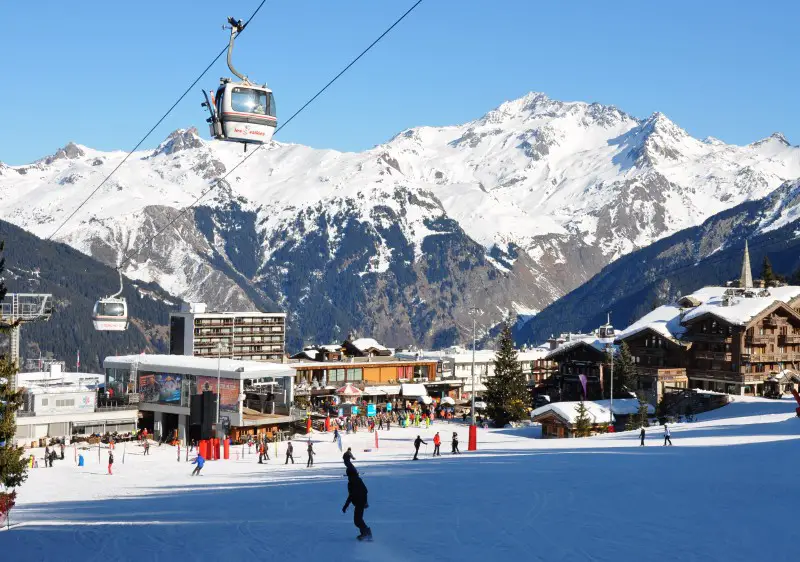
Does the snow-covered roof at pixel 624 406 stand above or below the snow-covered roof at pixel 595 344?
below

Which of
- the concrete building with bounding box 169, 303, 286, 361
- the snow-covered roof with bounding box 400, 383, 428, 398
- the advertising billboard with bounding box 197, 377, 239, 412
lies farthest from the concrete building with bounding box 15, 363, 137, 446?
the concrete building with bounding box 169, 303, 286, 361

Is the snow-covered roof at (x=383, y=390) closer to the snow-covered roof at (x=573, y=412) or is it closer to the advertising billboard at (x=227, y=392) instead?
the advertising billboard at (x=227, y=392)

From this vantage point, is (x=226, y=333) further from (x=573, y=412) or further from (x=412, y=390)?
(x=573, y=412)

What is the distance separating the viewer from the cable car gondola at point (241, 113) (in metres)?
30.5

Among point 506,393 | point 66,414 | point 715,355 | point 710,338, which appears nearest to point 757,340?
point 715,355

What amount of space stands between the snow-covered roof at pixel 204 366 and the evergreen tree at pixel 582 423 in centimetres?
2191

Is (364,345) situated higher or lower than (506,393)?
higher

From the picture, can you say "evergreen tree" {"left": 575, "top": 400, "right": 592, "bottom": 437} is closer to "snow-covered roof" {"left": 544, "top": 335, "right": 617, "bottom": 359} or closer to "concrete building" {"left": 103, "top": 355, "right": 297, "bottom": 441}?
"concrete building" {"left": 103, "top": 355, "right": 297, "bottom": 441}

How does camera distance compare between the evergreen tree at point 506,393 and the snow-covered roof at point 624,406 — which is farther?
the evergreen tree at point 506,393

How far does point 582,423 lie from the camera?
7119 centimetres

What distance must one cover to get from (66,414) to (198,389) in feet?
33.5

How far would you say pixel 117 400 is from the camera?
86250 millimetres

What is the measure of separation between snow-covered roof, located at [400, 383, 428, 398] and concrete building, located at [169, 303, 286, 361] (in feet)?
164

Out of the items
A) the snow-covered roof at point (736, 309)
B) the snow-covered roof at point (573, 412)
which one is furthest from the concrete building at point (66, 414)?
the snow-covered roof at point (736, 309)
